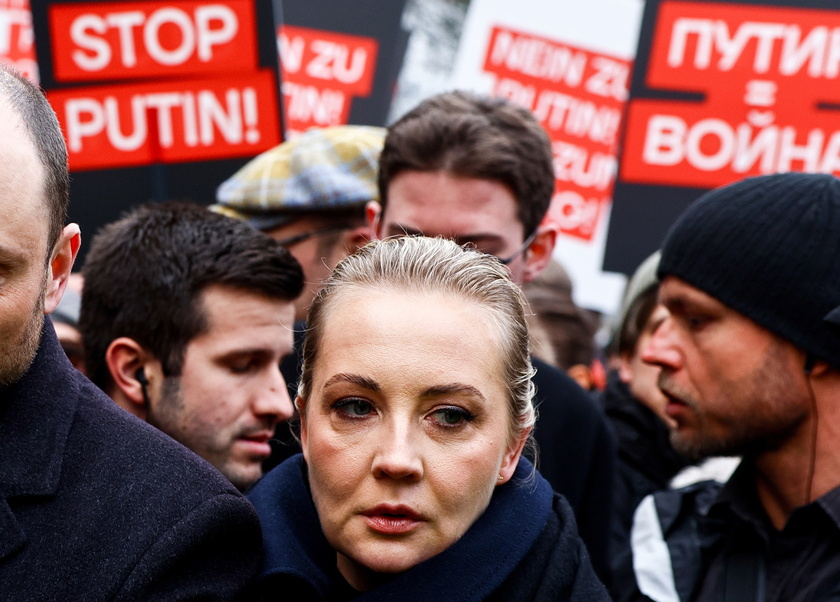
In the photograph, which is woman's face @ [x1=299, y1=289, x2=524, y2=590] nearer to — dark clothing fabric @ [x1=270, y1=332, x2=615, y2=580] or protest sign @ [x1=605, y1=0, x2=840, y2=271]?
dark clothing fabric @ [x1=270, y1=332, x2=615, y2=580]

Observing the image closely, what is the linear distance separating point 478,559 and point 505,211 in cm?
155

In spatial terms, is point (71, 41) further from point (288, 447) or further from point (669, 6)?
point (669, 6)

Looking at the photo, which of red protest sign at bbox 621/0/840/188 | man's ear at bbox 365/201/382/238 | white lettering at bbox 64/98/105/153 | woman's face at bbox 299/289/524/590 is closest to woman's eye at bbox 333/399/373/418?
woman's face at bbox 299/289/524/590

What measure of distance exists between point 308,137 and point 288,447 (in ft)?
5.44

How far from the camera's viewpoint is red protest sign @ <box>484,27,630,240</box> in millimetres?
6887

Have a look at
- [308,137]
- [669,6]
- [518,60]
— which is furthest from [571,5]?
[308,137]

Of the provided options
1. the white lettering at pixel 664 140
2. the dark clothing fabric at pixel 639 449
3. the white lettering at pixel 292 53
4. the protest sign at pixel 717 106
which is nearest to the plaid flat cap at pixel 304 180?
the dark clothing fabric at pixel 639 449

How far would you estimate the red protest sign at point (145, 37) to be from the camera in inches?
186

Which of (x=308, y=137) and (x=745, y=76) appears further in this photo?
(x=745, y=76)

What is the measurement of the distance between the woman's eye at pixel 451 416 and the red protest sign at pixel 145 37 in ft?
9.81

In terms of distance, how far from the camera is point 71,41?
474 centimetres

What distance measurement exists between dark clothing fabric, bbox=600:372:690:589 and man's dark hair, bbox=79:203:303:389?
1668 millimetres

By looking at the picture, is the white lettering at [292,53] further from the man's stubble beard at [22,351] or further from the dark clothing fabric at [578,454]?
the man's stubble beard at [22,351]

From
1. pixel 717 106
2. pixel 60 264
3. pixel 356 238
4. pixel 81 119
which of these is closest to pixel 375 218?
pixel 356 238
